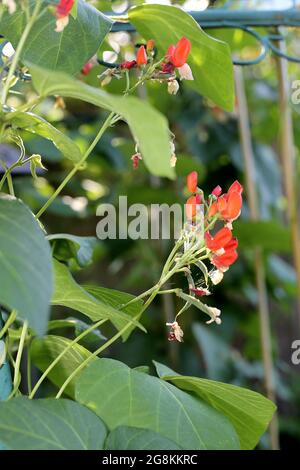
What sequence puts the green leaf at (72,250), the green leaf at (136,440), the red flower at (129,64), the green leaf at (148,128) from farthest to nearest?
the green leaf at (72,250), the red flower at (129,64), the green leaf at (136,440), the green leaf at (148,128)

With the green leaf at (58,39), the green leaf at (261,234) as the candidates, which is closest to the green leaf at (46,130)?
the green leaf at (58,39)

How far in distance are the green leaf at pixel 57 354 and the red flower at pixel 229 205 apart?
0.17 meters

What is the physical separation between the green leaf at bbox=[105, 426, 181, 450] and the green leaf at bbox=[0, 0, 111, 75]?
11.5 inches

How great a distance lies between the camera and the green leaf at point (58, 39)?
0.65 metres

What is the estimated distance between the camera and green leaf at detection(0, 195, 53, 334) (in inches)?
16.8

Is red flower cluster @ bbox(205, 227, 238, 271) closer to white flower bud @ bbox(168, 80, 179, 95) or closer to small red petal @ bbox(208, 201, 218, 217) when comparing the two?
small red petal @ bbox(208, 201, 218, 217)

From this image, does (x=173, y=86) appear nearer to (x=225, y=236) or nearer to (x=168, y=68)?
(x=168, y=68)

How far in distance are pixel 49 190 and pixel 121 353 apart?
0.65m

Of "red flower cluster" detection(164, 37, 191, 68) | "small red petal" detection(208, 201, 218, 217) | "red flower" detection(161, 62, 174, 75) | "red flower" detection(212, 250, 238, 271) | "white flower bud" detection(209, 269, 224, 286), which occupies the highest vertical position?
"red flower cluster" detection(164, 37, 191, 68)

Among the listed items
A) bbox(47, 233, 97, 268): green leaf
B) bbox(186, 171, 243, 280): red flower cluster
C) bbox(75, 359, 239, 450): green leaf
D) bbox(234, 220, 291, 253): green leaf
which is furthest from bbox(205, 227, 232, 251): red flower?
bbox(234, 220, 291, 253): green leaf

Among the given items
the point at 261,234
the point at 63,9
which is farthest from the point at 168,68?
the point at 261,234

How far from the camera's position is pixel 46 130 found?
625 mm

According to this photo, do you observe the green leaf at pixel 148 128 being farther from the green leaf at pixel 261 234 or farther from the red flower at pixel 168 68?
the green leaf at pixel 261 234

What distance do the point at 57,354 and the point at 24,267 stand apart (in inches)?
10.6
